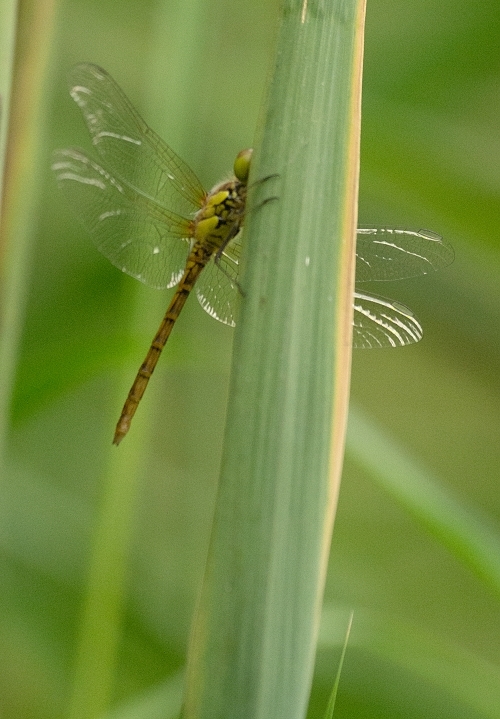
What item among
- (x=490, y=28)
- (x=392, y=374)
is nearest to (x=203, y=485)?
(x=392, y=374)

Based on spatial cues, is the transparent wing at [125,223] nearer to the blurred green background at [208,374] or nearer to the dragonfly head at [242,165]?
the blurred green background at [208,374]

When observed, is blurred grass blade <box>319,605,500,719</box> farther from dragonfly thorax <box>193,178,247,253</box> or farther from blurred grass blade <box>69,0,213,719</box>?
dragonfly thorax <box>193,178,247,253</box>

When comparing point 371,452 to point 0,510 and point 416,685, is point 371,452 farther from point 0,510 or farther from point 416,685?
point 0,510

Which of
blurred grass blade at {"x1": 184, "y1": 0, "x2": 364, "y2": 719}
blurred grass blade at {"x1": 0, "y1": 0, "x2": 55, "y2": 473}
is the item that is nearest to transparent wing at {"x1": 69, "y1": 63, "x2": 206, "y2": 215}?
blurred grass blade at {"x1": 0, "y1": 0, "x2": 55, "y2": 473}

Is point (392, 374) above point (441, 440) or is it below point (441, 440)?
above

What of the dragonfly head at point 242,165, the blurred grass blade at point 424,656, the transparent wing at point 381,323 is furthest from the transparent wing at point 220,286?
the blurred grass blade at point 424,656

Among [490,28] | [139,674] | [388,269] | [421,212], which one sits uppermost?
[490,28]
